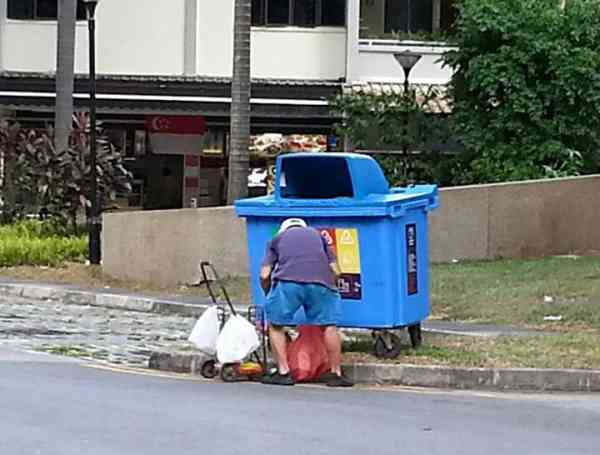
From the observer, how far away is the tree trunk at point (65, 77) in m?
27.2

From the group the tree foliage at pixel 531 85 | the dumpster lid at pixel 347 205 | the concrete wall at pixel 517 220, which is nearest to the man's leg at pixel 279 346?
the dumpster lid at pixel 347 205

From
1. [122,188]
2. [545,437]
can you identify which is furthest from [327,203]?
[122,188]

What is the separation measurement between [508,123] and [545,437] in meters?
17.5

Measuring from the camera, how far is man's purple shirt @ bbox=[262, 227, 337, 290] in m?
11.7

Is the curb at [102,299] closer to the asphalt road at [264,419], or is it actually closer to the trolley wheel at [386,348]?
the trolley wheel at [386,348]

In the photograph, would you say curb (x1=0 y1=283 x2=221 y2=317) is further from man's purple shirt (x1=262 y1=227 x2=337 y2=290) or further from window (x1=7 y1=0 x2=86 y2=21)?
window (x1=7 y1=0 x2=86 y2=21)

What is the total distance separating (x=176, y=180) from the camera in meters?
38.6

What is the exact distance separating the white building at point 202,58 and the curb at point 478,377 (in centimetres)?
2322

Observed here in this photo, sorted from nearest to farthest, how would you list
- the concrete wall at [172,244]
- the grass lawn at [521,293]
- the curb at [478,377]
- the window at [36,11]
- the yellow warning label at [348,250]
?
the curb at [478,377], the yellow warning label at [348,250], the grass lawn at [521,293], the concrete wall at [172,244], the window at [36,11]

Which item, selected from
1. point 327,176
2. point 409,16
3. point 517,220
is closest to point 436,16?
point 409,16

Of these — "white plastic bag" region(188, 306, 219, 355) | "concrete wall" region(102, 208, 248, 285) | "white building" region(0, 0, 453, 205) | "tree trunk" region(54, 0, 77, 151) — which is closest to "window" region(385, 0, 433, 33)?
"white building" region(0, 0, 453, 205)

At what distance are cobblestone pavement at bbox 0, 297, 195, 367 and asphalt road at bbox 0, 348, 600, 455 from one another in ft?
6.35

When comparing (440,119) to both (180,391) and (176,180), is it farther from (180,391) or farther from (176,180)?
(180,391)

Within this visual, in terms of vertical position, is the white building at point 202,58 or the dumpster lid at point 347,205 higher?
the white building at point 202,58
